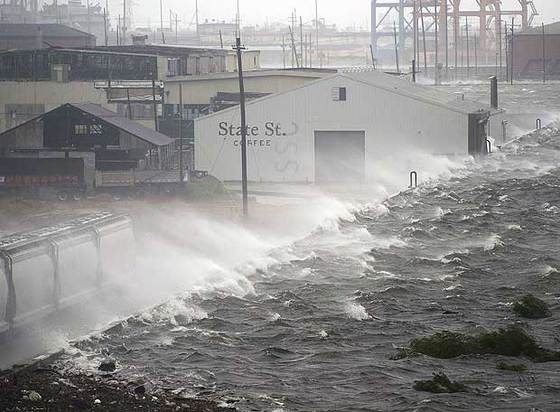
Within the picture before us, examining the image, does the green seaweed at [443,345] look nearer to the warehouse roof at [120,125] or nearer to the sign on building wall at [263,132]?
the warehouse roof at [120,125]

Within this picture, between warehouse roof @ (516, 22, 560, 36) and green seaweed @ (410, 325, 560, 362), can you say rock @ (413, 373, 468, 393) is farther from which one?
warehouse roof @ (516, 22, 560, 36)

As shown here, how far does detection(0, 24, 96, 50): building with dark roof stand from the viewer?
184 ft

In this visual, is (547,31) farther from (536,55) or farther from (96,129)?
(96,129)

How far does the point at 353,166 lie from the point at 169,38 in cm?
9597

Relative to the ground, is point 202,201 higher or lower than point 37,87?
lower

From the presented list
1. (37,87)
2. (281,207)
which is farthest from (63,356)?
(37,87)

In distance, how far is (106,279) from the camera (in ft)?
51.1

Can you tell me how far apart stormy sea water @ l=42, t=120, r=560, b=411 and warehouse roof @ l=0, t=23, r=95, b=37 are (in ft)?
121

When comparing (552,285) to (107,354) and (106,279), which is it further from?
(107,354)

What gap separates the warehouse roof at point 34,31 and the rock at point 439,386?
Result: 4860 cm

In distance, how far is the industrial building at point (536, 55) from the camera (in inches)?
3086

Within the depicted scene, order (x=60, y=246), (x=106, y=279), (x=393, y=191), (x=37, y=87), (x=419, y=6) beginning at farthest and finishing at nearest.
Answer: (x=419, y=6) < (x=37, y=87) < (x=393, y=191) < (x=106, y=279) < (x=60, y=246)

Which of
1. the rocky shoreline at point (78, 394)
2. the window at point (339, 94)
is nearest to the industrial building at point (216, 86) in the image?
the window at point (339, 94)

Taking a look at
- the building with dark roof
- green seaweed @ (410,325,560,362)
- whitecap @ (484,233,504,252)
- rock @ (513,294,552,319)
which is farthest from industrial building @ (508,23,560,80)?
green seaweed @ (410,325,560,362)
